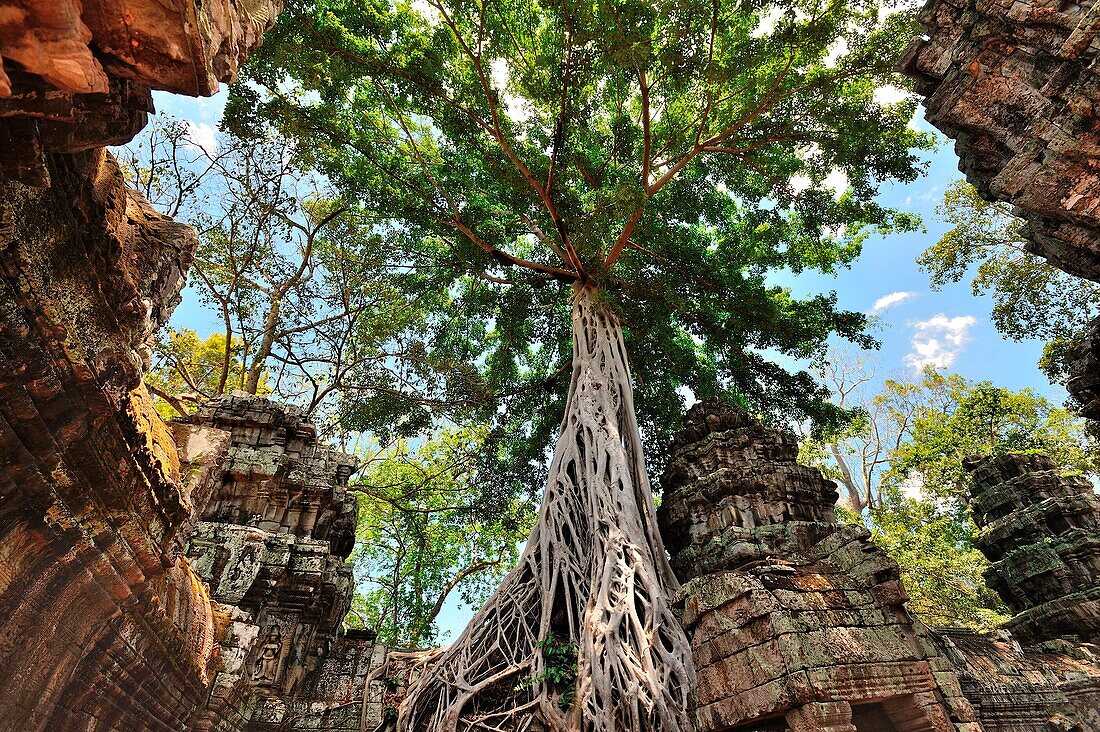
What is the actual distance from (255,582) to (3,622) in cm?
361

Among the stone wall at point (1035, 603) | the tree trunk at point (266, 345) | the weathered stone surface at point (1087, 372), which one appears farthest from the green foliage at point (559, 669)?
the tree trunk at point (266, 345)

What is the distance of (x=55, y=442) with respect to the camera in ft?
4.91

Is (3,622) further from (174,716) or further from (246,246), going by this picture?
(246,246)

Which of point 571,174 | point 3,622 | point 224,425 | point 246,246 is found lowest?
point 3,622

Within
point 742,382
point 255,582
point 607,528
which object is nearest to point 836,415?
point 742,382

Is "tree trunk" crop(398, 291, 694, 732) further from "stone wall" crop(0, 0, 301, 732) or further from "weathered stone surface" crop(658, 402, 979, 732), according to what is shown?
"stone wall" crop(0, 0, 301, 732)

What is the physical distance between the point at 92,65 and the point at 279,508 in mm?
5358

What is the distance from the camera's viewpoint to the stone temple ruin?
1.27m

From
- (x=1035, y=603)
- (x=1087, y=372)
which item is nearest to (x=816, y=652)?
(x=1087, y=372)

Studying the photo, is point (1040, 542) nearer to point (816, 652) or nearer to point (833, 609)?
point (833, 609)

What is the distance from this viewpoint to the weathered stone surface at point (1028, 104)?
3.93 metres

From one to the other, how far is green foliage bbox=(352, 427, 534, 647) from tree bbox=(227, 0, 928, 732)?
4.25 feet

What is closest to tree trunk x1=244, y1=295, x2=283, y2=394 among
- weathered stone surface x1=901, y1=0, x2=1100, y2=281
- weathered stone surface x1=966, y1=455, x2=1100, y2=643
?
weathered stone surface x1=901, y1=0, x2=1100, y2=281

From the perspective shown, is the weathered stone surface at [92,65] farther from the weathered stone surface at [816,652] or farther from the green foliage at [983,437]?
the green foliage at [983,437]
